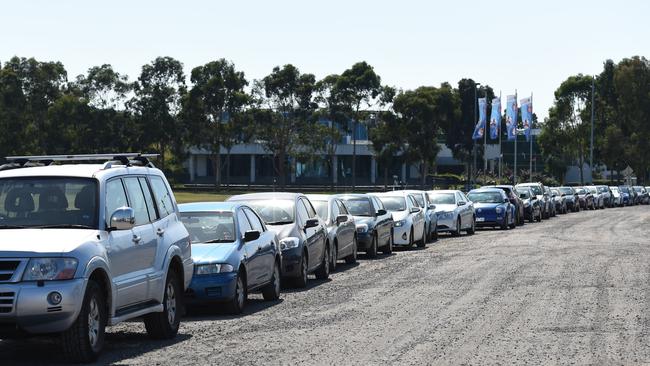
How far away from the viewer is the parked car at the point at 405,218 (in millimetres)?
31094

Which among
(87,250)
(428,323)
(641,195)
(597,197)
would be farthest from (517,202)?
(641,195)

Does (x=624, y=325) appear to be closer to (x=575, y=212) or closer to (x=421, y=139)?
(x=575, y=212)

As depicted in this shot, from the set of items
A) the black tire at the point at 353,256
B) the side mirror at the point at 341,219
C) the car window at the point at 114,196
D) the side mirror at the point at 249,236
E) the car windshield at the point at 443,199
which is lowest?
the black tire at the point at 353,256

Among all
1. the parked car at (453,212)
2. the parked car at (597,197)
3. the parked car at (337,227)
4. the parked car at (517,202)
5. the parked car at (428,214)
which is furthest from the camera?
the parked car at (597,197)

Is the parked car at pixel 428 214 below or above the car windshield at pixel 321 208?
below

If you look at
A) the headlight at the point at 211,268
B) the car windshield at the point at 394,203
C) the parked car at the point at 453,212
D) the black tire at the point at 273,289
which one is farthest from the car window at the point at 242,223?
the parked car at the point at 453,212

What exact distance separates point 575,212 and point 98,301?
59.6 m

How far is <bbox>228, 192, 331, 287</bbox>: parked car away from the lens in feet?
63.7

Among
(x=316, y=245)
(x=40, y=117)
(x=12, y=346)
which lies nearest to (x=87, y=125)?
(x=40, y=117)

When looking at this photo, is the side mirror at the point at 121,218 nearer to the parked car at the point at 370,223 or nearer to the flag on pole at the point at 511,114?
the parked car at the point at 370,223

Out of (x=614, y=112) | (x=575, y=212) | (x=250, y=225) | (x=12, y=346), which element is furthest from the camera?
(x=614, y=112)

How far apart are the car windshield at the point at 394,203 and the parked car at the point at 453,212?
4.77m

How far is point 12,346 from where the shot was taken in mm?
12336

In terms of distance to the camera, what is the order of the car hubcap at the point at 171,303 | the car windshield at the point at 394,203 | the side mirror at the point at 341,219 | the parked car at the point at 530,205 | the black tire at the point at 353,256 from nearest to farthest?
the car hubcap at the point at 171,303
the side mirror at the point at 341,219
the black tire at the point at 353,256
the car windshield at the point at 394,203
the parked car at the point at 530,205
